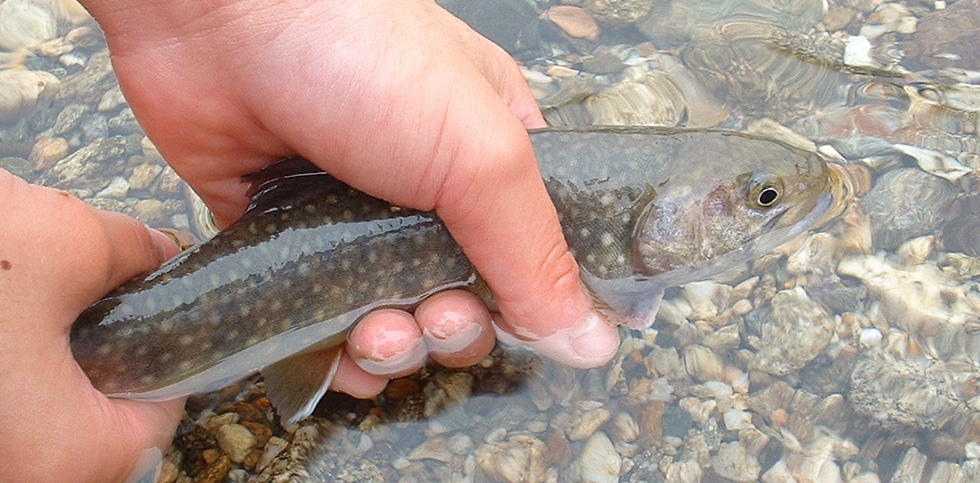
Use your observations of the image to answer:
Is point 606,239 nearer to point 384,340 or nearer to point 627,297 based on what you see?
point 627,297

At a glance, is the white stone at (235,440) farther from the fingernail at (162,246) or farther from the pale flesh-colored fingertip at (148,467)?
the fingernail at (162,246)

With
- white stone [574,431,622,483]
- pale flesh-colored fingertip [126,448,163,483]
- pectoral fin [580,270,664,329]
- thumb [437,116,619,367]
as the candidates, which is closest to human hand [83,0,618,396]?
thumb [437,116,619,367]

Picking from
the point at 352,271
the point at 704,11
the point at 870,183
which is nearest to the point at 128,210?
the point at 352,271

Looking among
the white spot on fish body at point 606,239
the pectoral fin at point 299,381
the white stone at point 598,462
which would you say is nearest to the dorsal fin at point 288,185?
the pectoral fin at point 299,381

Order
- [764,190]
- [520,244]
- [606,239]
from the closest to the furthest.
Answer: [520,244]
[764,190]
[606,239]

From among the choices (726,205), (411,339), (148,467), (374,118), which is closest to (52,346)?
(148,467)

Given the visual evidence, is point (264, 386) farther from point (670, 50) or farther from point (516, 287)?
point (670, 50)
